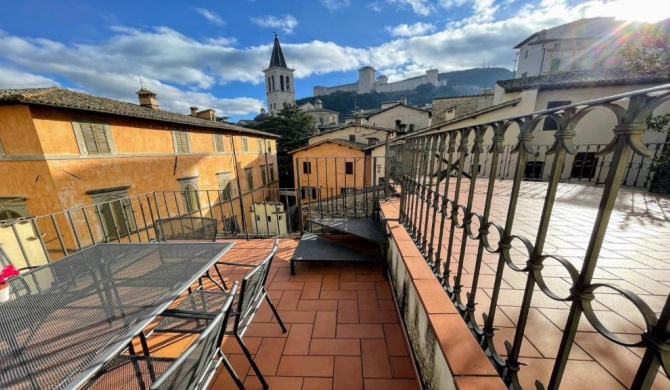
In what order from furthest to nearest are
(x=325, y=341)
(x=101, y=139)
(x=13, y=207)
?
(x=101, y=139) < (x=13, y=207) < (x=325, y=341)

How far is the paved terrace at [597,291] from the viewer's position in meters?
0.97

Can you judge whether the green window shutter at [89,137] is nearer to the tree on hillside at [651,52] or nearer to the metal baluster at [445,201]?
the metal baluster at [445,201]

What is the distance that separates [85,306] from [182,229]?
1.37 metres

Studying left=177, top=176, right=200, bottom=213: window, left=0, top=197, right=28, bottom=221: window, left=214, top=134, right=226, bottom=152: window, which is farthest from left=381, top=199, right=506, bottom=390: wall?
left=214, top=134, right=226, bottom=152: window

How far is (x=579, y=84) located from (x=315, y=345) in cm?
1335

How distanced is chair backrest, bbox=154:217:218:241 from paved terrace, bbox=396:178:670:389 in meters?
2.42

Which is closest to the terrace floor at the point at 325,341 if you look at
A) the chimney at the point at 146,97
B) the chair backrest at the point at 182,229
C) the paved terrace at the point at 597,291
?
the paved terrace at the point at 597,291

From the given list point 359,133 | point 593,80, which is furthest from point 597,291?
point 359,133

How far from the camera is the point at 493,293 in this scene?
37.2 inches

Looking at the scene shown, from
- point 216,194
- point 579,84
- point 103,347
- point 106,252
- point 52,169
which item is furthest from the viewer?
point 216,194

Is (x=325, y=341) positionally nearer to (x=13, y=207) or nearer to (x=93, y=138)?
(x=93, y=138)

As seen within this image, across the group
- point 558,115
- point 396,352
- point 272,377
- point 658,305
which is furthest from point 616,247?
point 272,377

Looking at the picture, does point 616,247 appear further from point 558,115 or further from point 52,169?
point 52,169

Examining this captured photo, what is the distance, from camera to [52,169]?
6.66 metres
